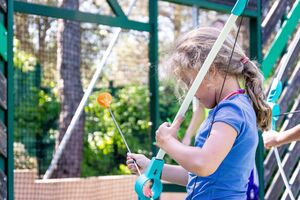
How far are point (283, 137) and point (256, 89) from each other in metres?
0.72

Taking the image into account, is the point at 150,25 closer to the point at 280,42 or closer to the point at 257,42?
the point at 257,42

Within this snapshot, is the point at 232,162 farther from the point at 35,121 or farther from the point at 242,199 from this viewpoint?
the point at 35,121

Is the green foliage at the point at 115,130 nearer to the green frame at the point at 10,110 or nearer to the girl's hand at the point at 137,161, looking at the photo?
the green frame at the point at 10,110

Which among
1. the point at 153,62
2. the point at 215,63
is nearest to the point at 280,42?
the point at 153,62

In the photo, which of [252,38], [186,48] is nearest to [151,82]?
[252,38]

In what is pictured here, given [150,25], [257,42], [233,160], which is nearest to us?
[233,160]

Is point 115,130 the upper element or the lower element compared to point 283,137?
lower

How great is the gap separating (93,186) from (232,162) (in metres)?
4.08

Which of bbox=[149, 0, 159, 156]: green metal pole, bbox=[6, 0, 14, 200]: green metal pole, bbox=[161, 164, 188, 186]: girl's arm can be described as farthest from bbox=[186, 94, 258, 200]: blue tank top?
bbox=[149, 0, 159, 156]: green metal pole

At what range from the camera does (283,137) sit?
112 inches

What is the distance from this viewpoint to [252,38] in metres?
4.71

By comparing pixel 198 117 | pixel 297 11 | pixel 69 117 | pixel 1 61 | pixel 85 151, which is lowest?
pixel 85 151

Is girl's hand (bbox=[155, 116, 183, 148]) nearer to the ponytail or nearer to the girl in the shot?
the girl

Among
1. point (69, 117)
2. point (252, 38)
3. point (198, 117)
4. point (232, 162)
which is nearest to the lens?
point (232, 162)
